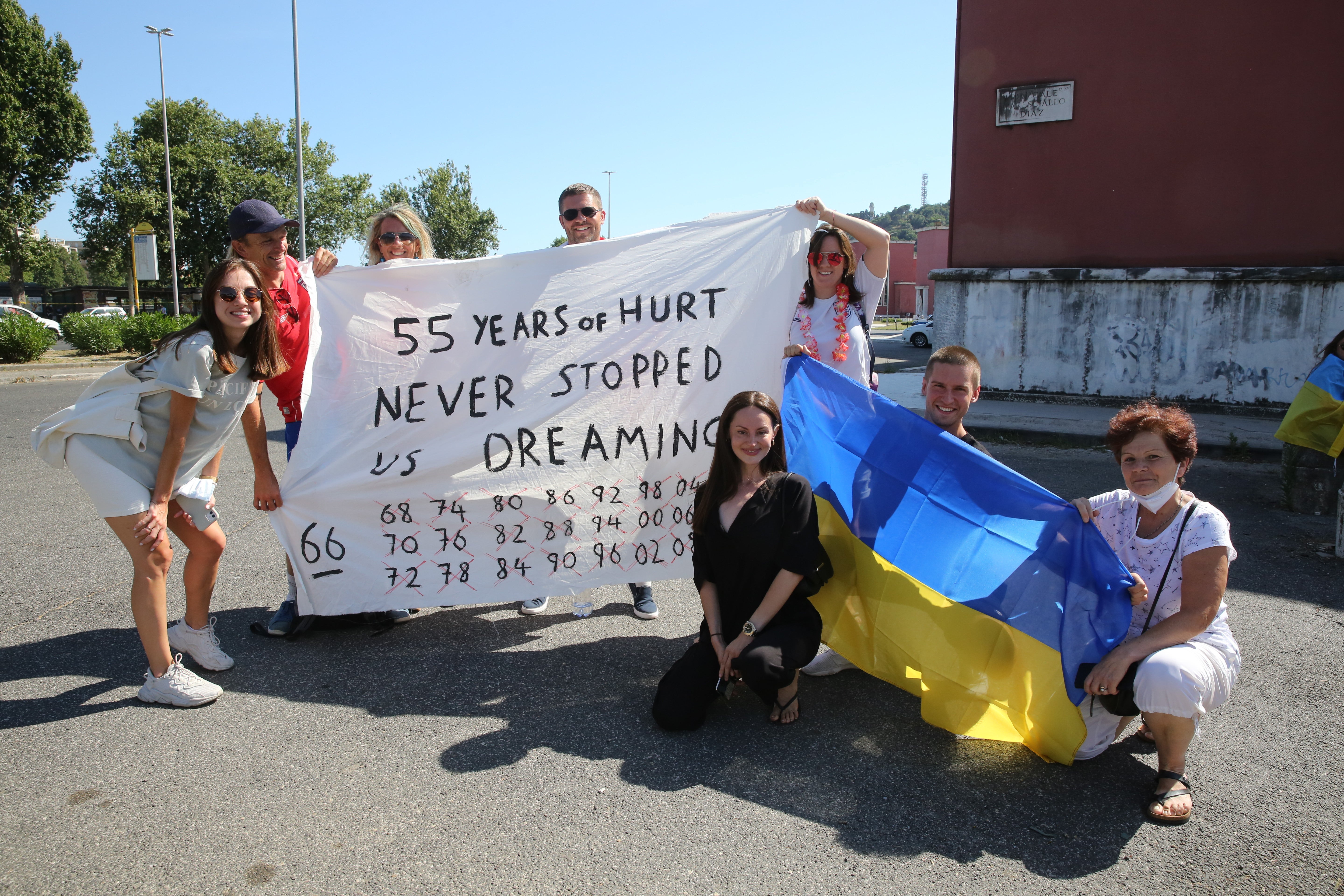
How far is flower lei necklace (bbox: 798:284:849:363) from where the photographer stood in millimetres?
3703

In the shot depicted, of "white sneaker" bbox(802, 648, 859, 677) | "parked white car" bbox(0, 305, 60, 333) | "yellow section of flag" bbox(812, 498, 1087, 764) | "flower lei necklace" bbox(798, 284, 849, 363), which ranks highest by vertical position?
"parked white car" bbox(0, 305, 60, 333)

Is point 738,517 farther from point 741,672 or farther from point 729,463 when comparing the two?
point 741,672

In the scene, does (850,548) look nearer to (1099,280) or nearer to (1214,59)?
(1099,280)

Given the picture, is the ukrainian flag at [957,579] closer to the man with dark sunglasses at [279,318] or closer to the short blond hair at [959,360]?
the short blond hair at [959,360]

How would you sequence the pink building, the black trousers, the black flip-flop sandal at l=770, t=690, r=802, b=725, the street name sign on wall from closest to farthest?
the black trousers < the black flip-flop sandal at l=770, t=690, r=802, b=725 < the street name sign on wall < the pink building

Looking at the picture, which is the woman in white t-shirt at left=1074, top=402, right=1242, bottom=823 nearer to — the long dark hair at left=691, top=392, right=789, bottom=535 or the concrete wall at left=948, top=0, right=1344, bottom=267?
the long dark hair at left=691, top=392, right=789, bottom=535

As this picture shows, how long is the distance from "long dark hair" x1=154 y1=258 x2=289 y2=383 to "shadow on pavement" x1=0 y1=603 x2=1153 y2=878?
1324mm

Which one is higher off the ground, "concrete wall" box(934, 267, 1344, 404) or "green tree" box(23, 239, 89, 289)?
"green tree" box(23, 239, 89, 289)

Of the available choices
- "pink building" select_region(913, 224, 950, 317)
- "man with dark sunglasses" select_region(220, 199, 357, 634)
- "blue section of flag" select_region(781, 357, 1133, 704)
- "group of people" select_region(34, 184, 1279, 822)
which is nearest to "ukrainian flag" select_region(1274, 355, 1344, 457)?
"group of people" select_region(34, 184, 1279, 822)

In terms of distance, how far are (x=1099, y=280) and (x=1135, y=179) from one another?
137 cm

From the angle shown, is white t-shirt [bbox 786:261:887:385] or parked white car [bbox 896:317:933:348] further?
parked white car [bbox 896:317:933:348]

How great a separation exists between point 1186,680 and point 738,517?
155cm

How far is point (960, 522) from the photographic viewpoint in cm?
294

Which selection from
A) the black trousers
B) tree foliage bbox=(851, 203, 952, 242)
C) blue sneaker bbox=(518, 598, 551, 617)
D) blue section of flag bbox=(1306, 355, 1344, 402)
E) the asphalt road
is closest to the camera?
the asphalt road
